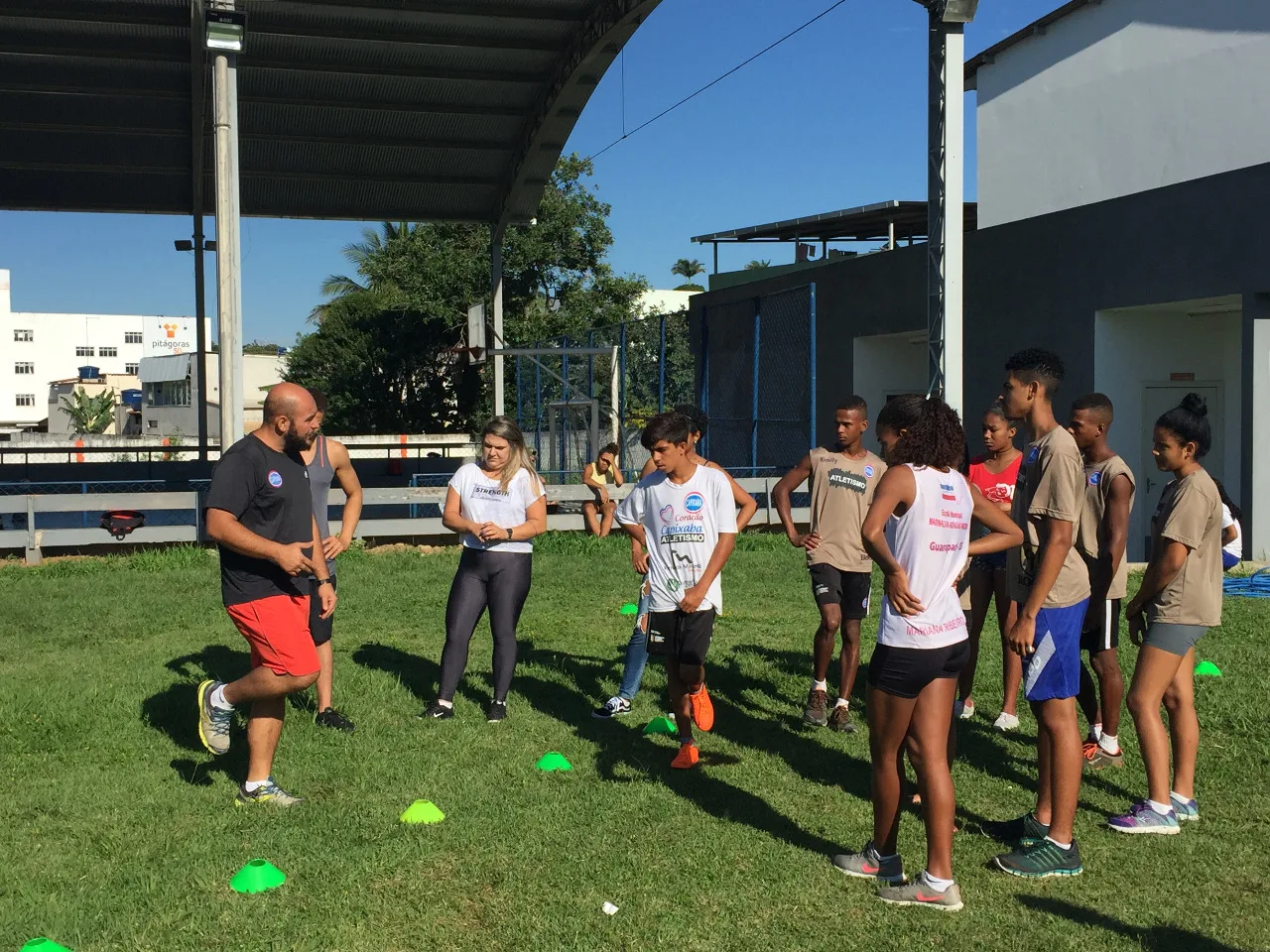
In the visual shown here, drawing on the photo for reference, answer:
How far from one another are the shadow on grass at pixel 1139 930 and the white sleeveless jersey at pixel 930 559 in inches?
41.5

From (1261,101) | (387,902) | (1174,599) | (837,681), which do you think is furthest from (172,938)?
(1261,101)

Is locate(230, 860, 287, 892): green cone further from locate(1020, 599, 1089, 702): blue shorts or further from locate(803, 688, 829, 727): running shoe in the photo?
locate(803, 688, 829, 727): running shoe

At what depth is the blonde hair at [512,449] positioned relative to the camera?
287 inches

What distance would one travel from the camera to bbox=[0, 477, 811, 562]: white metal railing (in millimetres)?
14109

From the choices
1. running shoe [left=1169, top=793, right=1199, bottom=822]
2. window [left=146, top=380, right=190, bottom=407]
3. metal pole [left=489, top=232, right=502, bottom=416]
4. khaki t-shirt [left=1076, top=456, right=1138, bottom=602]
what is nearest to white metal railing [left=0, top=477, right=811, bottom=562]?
khaki t-shirt [left=1076, top=456, right=1138, bottom=602]

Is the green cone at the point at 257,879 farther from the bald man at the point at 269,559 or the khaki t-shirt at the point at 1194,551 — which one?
the khaki t-shirt at the point at 1194,551

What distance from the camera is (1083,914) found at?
4.39m

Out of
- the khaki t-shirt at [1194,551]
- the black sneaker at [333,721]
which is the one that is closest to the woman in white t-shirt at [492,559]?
the black sneaker at [333,721]

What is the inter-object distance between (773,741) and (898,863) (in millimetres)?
2088

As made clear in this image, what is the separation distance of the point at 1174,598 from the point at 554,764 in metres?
3.07

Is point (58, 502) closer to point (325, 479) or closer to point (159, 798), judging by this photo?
point (325, 479)

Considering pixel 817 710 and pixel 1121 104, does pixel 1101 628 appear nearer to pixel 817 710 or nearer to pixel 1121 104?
pixel 817 710

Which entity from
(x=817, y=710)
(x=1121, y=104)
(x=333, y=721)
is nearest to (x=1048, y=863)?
(x=817, y=710)

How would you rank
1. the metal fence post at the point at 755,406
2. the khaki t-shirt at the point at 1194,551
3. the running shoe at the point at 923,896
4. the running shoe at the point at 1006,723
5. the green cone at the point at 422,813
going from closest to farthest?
the running shoe at the point at 923,896, the khaki t-shirt at the point at 1194,551, the green cone at the point at 422,813, the running shoe at the point at 1006,723, the metal fence post at the point at 755,406
